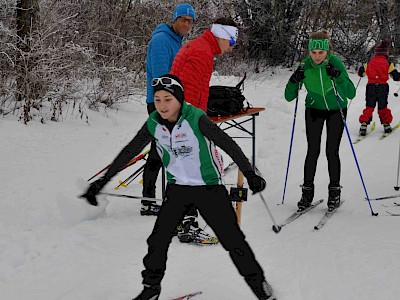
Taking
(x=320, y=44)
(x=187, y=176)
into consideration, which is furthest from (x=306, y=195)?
(x=187, y=176)

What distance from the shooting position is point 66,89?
8.05 meters

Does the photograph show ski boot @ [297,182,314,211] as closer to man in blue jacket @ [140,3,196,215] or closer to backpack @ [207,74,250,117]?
backpack @ [207,74,250,117]

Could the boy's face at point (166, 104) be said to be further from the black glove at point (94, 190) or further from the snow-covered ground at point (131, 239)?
the snow-covered ground at point (131, 239)

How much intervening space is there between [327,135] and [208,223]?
2.61m

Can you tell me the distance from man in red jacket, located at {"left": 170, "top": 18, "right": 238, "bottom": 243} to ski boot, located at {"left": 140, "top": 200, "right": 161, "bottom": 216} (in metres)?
1.39

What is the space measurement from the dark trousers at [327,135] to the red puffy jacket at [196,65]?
1.60 meters

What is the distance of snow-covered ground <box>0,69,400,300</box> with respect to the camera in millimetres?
3586

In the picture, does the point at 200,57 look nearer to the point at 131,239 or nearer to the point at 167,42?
the point at 167,42

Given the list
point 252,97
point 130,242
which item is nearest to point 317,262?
point 130,242

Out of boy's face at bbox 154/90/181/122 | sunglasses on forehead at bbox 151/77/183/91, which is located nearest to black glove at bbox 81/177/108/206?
boy's face at bbox 154/90/181/122

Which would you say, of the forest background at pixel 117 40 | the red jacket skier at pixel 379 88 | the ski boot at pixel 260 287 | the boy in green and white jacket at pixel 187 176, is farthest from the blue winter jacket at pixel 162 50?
the red jacket skier at pixel 379 88

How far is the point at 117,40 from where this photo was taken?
10.1 metres

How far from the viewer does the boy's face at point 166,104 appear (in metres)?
2.98

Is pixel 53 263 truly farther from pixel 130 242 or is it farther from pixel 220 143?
pixel 220 143
